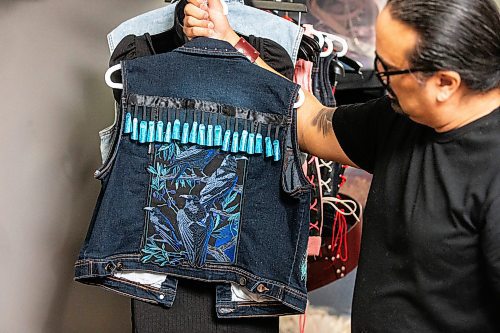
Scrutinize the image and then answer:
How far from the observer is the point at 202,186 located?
1188 millimetres

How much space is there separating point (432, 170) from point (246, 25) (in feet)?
1.49

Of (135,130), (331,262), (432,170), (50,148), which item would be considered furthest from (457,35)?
(50,148)

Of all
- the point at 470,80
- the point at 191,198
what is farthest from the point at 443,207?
the point at 191,198

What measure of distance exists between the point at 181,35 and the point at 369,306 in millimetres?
588

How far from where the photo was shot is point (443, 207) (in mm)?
1013

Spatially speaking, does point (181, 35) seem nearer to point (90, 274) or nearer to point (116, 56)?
point (116, 56)

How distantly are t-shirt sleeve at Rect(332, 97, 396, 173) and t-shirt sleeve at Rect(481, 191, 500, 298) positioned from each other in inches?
10.1

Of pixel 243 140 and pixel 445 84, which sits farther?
pixel 243 140

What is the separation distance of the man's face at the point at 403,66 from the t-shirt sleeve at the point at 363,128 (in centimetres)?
13

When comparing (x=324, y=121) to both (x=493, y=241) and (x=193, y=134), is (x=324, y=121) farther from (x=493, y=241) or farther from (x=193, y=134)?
(x=493, y=241)

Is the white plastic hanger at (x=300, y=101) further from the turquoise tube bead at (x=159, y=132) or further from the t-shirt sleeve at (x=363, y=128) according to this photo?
the turquoise tube bead at (x=159, y=132)

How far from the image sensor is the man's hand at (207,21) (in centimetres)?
116

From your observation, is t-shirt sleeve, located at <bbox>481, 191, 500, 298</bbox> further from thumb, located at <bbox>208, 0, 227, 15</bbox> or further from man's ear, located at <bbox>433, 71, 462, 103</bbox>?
thumb, located at <bbox>208, 0, 227, 15</bbox>

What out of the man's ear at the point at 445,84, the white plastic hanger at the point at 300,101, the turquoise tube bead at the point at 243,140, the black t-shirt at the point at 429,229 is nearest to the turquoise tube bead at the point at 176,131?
the turquoise tube bead at the point at 243,140
